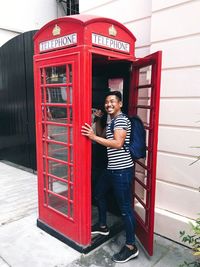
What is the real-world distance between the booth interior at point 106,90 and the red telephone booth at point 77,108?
2cm

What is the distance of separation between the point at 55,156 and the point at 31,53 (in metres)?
2.82

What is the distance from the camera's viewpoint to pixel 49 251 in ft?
Answer: 9.65

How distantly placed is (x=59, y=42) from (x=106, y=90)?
3.46ft

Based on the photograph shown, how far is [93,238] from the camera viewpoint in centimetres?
307

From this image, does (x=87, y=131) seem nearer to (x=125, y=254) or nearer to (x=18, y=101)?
(x=125, y=254)

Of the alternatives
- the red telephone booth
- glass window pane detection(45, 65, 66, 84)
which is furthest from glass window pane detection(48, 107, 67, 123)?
glass window pane detection(45, 65, 66, 84)

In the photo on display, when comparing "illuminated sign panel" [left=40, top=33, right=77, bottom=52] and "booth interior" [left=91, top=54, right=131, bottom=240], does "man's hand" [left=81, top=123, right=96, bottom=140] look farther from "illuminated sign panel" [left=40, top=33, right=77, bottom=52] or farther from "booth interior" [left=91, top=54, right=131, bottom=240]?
"illuminated sign panel" [left=40, top=33, right=77, bottom=52]

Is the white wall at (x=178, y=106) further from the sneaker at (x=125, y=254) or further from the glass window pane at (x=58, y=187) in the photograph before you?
the glass window pane at (x=58, y=187)

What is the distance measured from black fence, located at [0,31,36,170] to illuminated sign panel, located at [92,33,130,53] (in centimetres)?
279

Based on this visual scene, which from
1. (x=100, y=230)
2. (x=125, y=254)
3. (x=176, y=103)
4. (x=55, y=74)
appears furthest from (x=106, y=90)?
(x=125, y=254)

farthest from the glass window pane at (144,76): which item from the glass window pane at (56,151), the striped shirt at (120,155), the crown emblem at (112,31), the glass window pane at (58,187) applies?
the glass window pane at (58,187)

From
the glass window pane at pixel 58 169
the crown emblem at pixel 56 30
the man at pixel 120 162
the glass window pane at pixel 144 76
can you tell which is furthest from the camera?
the glass window pane at pixel 144 76

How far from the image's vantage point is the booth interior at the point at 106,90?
3.35m

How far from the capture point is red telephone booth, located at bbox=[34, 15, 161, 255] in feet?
8.55
